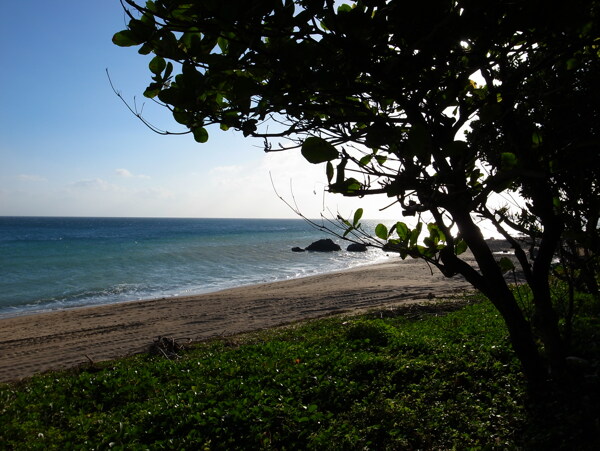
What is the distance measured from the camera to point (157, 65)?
6.42 ft

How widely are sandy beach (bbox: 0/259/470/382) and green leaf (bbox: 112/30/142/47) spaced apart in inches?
406

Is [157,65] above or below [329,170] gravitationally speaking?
above

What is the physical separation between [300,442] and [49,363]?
420 inches

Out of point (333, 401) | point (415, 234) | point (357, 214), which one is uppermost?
point (357, 214)

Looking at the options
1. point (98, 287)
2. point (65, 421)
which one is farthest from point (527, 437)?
point (98, 287)

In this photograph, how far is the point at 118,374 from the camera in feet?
27.5

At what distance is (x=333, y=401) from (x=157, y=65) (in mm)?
4931

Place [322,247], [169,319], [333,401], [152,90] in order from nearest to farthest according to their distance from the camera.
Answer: [152,90] < [333,401] < [169,319] < [322,247]

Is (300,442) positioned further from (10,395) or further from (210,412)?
(10,395)

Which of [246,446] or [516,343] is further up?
[516,343]

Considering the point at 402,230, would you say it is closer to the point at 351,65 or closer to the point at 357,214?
the point at 357,214

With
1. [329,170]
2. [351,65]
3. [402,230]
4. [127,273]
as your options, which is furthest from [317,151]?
[127,273]

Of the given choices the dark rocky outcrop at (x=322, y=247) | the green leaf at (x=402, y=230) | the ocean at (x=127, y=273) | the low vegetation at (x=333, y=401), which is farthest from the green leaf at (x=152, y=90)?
the dark rocky outcrop at (x=322, y=247)

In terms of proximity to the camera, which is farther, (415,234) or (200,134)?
A: (415,234)
